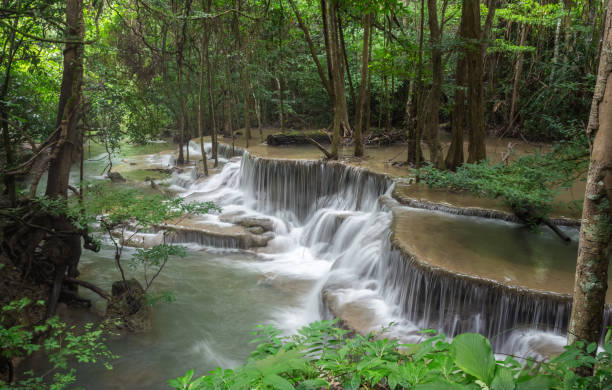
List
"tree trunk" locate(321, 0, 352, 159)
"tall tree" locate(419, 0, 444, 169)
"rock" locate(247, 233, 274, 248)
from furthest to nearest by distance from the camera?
"tree trunk" locate(321, 0, 352, 159) < "rock" locate(247, 233, 274, 248) < "tall tree" locate(419, 0, 444, 169)

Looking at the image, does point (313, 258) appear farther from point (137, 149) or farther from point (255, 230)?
point (137, 149)

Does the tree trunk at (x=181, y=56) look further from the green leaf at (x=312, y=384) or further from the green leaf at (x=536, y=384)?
the green leaf at (x=536, y=384)

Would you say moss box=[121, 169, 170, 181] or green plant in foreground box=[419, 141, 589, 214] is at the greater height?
green plant in foreground box=[419, 141, 589, 214]

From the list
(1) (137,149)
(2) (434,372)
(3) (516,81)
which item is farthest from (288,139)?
(2) (434,372)

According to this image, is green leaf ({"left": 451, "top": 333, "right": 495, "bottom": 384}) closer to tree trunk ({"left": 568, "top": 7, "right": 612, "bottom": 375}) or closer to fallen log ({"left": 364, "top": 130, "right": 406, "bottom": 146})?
tree trunk ({"left": 568, "top": 7, "right": 612, "bottom": 375})

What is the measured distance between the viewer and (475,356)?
5.58 feet

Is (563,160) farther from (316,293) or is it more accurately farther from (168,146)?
(168,146)

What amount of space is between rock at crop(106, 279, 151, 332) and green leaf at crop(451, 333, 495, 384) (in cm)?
590

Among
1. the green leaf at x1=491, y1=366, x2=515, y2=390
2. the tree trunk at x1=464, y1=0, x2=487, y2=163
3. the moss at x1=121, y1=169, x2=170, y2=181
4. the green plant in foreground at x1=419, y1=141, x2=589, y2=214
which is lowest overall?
the moss at x1=121, y1=169, x2=170, y2=181

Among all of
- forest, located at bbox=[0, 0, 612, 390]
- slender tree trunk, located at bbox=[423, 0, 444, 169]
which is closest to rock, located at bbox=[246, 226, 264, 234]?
forest, located at bbox=[0, 0, 612, 390]

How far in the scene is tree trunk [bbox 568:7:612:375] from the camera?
83.7 inches

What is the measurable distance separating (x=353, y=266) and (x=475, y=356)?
6348 mm

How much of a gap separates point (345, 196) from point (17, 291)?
7.54 m

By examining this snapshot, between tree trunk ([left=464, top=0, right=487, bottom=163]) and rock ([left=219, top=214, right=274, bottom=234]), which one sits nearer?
tree trunk ([left=464, top=0, right=487, bottom=163])
